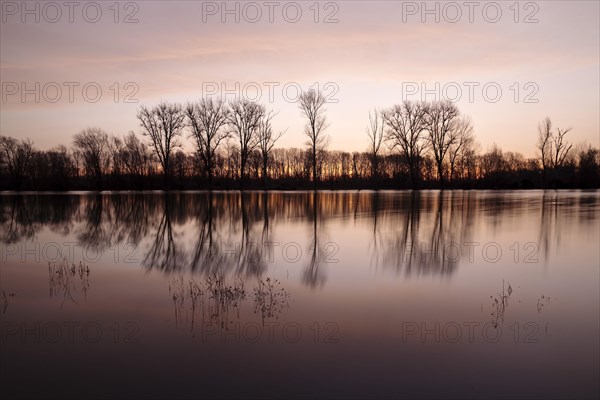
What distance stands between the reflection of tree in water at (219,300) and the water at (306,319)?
0.13 feet

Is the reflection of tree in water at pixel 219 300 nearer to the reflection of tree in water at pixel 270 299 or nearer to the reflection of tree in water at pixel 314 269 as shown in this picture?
the reflection of tree in water at pixel 270 299

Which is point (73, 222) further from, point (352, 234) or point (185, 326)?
point (185, 326)

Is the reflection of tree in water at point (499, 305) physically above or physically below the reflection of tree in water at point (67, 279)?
below

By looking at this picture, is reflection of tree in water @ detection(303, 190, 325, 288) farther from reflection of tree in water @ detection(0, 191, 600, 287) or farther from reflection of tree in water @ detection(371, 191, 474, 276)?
reflection of tree in water @ detection(371, 191, 474, 276)

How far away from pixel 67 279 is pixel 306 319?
6101 mm

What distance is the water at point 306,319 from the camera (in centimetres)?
405

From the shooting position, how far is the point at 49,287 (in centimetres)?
802

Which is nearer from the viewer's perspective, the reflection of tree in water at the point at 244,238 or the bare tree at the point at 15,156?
the reflection of tree in water at the point at 244,238

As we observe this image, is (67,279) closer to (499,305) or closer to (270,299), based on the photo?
(270,299)

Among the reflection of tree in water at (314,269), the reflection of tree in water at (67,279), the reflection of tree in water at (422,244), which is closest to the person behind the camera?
the reflection of tree in water at (67,279)

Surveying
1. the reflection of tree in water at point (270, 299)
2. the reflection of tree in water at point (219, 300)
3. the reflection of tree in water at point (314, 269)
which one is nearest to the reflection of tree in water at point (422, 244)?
the reflection of tree in water at point (314, 269)

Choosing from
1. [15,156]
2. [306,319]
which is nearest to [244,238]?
[306,319]

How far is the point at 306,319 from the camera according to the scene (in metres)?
5.89

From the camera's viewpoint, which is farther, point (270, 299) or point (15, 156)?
point (15, 156)
